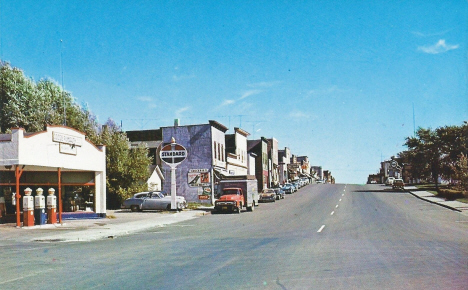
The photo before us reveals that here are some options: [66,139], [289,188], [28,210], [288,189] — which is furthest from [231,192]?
[289,188]

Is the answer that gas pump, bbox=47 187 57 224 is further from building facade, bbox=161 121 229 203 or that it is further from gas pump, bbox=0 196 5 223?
building facade, bbox=161 121 229 203

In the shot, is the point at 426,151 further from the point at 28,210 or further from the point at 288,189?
the point at 28,210

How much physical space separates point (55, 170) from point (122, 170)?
14.6 metres

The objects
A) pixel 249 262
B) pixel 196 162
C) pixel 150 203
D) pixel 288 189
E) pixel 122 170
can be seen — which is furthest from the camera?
pixel 288 189

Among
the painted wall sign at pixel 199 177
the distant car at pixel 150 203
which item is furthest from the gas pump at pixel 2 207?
the painted wall sign at pixel 199 177

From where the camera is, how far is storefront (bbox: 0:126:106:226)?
2452 cm

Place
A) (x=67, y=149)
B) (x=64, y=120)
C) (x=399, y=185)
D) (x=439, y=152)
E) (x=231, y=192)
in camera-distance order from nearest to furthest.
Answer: (x=67, y=149), (x=231, y=192), (x=64, y=120), (x=439, y=152), (x=399, y=185)

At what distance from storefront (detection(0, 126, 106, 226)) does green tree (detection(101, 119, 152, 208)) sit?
11.6m

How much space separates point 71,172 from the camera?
3133 centimetres

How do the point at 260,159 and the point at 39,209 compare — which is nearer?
the point at 39,209

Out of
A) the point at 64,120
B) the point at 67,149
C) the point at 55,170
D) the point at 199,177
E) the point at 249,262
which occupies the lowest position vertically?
the point at 249,262

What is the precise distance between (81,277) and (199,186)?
42106 millimetres

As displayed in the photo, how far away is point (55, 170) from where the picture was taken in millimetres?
29188

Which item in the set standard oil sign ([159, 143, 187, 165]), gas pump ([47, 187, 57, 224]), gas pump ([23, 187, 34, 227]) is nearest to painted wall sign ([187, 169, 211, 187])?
standard oil sign ([159, 143, 187, 165])
